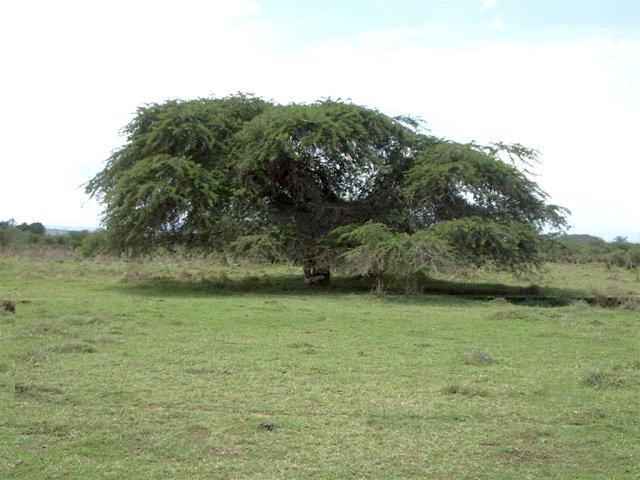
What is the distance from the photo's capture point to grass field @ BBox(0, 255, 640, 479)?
18.4 feet

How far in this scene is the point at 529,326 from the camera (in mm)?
13805

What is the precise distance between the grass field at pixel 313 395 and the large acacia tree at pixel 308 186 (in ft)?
20.4

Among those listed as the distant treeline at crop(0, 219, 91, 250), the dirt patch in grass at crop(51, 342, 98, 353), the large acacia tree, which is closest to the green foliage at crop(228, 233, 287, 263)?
the large acacia tree

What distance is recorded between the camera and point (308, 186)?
2319cm

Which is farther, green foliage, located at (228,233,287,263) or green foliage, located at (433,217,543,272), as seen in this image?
green foliage, located at (228,233,287,263)

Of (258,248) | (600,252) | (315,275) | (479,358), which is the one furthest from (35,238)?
(479,358)

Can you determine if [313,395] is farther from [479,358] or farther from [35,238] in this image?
[35,238]

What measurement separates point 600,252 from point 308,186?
32.1m

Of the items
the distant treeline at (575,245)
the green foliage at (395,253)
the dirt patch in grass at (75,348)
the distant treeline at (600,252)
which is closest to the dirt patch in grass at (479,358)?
the dirt patch in grass at (75,348)

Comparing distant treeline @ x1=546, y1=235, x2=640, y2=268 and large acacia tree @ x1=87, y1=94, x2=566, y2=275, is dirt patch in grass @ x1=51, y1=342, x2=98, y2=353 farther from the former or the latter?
distant treeline @ x1=546, y1=235, x2=640, y2=268

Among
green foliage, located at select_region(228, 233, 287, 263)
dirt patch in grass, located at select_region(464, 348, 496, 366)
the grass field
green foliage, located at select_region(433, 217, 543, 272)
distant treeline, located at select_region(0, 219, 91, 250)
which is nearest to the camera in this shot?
the grass field

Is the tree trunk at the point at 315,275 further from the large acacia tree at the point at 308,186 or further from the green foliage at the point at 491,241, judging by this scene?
the green foliage at the point at 491,241

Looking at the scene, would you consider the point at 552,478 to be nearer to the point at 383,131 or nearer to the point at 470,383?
the point at 470,383

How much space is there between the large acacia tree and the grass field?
20.4 feet
